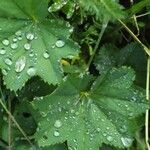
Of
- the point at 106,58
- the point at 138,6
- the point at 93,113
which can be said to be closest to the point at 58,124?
the point at 93,113

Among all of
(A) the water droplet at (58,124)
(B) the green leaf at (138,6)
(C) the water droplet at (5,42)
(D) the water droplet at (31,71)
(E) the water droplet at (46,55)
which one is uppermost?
(C) the water droplet at (5,42)

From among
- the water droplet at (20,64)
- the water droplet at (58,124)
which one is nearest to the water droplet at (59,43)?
the water droplet at (20,64)

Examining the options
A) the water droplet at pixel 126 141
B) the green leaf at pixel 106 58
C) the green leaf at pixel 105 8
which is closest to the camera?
the green leaf at pixel 105 8

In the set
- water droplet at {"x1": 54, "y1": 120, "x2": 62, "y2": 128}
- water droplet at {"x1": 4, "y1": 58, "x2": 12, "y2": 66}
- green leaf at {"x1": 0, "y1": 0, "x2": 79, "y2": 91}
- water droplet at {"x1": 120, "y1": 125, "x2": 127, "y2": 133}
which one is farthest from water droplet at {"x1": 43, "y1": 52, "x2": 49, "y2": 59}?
water droplet at {"x1": 120, "y1": 125, "x2": 127, "y2": 133}

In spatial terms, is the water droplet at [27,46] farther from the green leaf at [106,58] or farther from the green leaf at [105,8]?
the green leaf at [106,58]

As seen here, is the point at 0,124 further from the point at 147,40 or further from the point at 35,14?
the point at 147,40

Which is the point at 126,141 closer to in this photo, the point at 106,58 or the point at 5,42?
the point at 106,58
